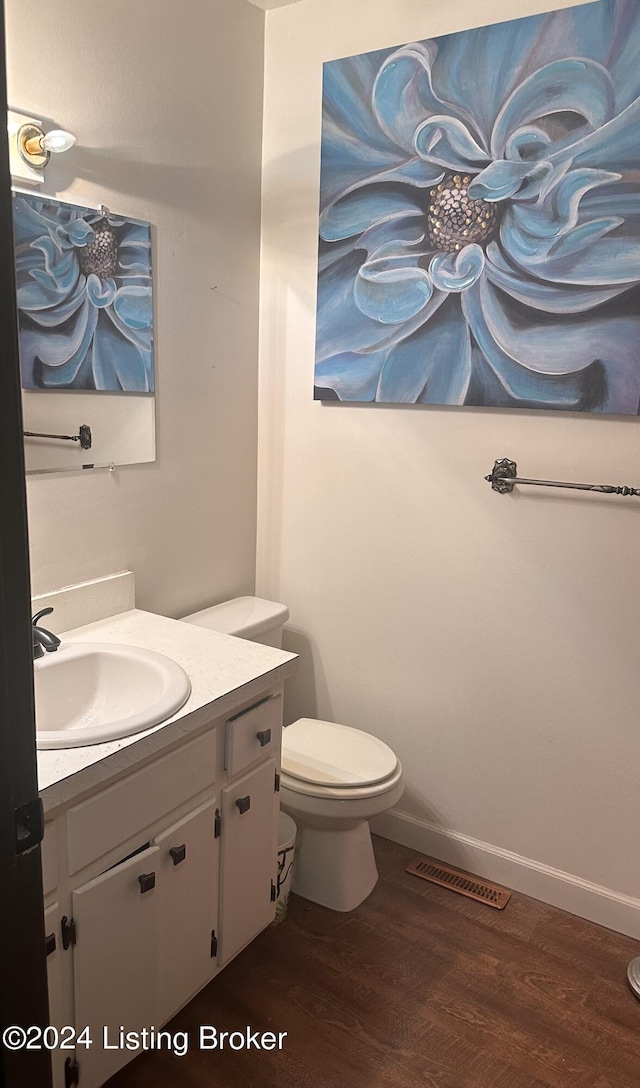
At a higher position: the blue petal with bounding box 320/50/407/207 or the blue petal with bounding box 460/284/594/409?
the blue petal with bounding box 320/50/407/207

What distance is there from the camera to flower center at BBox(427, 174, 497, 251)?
2043 millimetres

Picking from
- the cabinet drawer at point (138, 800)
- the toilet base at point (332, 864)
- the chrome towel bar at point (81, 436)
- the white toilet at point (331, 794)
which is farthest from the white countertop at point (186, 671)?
the toilet base at point (332, 864)

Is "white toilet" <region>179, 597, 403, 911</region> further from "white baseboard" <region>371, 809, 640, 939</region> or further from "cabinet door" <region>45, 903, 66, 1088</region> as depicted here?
"cabinet door" <region>45, 903, 66, 1088</region>

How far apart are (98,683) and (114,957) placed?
1.83 ft

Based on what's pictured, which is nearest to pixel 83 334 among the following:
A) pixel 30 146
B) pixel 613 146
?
pixel 30 146

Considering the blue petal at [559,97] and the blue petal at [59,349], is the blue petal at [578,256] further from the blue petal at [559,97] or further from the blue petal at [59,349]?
the blue petal at [59,349]

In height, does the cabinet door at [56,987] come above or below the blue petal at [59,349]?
below

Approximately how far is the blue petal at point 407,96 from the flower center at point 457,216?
14cm

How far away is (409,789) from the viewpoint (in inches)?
97.9

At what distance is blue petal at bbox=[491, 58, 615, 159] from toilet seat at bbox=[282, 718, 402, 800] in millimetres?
1597


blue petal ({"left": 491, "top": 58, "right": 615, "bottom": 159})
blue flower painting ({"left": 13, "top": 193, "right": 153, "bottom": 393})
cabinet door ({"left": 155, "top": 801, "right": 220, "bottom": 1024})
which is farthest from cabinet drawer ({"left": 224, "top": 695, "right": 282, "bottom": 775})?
blue petal ({"left": 491, "top": 58, "right": 615, "bottom": 159})

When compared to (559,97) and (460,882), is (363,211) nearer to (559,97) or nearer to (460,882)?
(559,97)

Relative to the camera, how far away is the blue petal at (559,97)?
184 centimetres

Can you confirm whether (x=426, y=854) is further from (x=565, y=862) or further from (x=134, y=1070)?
(x=134, y=1070)
